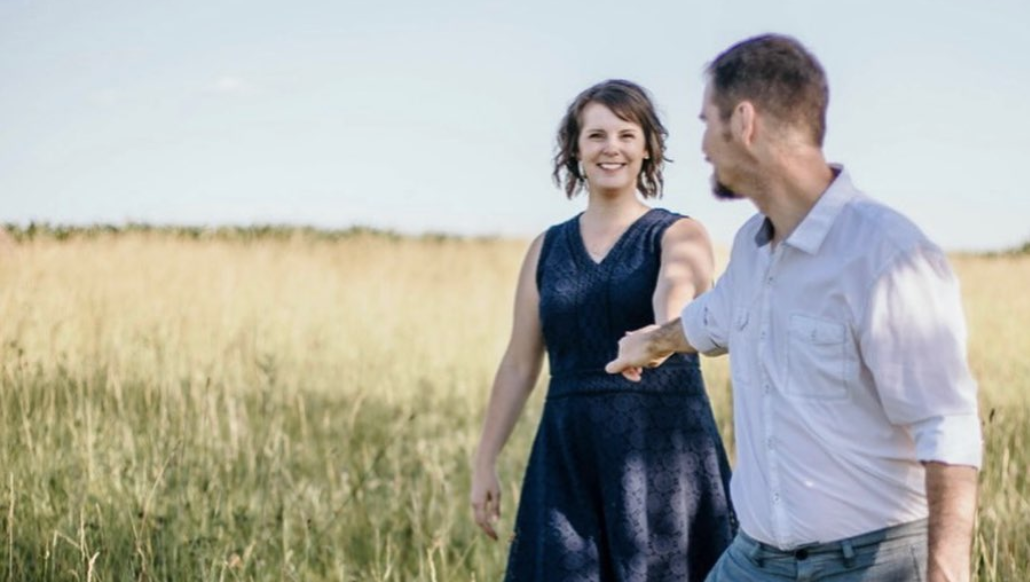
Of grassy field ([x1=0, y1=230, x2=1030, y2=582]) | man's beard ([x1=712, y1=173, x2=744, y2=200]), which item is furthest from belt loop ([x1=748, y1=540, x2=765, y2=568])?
grassy field ([x1=0, y1=230, x2=1030, y2=582])

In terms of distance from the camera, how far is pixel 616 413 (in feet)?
11.5

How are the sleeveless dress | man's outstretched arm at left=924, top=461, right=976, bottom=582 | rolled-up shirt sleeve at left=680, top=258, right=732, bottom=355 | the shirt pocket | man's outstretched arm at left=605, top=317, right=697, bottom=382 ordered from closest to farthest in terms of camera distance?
man's outstretched arm at left=924, top=461, right=976, bottom=582
the shirt pocket
rolled-up shirt sleeve at left=680, top=258, right=732, bottom=355
man's outstretched arm at left=605, top=317, right=697, bottom=382
the sleeveless dress

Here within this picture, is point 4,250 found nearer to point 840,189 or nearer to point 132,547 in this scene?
point 132,547

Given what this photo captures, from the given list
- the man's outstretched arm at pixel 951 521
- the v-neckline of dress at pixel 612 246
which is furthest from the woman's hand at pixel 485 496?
the man's outstretched arm at pixel 951 521

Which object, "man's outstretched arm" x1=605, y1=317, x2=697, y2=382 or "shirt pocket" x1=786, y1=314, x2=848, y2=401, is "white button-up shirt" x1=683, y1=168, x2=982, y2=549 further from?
"man's outstretched arm" x1=605, y1=317, x2=697, y2=382

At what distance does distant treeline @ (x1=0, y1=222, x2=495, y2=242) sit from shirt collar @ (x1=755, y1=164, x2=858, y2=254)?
24.3 feet

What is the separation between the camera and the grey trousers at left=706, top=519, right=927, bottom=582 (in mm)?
2211

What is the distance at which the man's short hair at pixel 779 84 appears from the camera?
2.22 meters

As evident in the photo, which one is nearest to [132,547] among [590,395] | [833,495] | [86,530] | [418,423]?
[86,530]

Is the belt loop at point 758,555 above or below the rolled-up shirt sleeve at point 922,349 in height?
below

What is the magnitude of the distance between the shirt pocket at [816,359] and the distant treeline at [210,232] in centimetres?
741

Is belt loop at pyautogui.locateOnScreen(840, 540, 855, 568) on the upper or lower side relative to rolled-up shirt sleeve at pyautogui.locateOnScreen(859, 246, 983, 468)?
lower

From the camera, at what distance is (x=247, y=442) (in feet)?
21.0

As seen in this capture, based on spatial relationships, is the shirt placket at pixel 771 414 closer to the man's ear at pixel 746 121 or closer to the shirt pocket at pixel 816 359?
the shirt pocket at pixel 816 359
